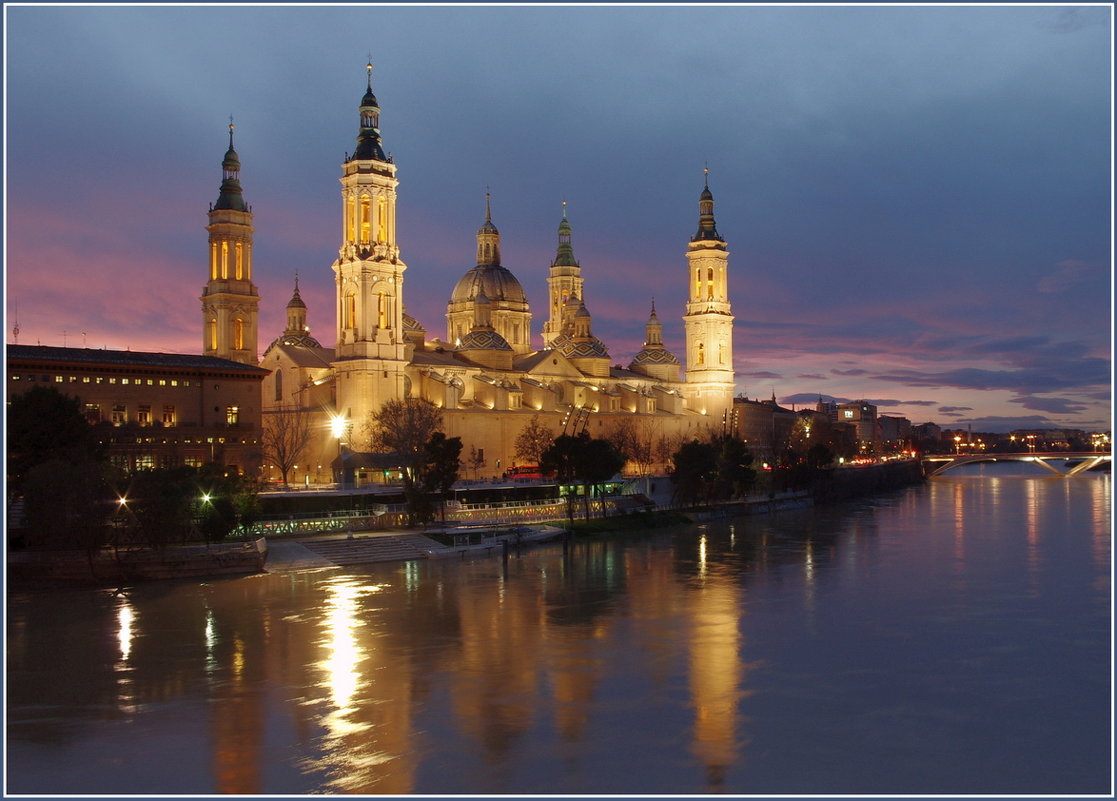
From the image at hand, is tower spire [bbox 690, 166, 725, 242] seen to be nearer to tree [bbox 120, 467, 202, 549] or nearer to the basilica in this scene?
the basilica

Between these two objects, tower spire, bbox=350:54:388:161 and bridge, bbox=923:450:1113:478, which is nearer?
tower spire, bbox=350:54:388:161

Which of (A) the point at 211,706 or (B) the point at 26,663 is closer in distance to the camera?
(A) the point at 211,706

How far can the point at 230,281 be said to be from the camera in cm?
6675

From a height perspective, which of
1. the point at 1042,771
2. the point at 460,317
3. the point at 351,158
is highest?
the point at 351,158

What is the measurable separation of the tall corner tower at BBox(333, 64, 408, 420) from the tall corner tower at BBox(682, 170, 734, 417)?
119 ft

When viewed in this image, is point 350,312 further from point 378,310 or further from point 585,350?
point 585,350

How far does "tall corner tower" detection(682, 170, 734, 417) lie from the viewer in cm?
9175

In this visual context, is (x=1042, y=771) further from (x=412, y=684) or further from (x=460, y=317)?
(x=460, y=317)

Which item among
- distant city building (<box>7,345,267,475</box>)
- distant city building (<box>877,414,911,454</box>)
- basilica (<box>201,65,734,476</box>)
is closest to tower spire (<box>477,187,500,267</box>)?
basilica (<box>201,65,734,476</box>)

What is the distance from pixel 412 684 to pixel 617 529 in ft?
102

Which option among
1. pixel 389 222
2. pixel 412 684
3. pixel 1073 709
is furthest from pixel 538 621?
pixel 389 222

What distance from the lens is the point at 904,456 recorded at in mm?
144125

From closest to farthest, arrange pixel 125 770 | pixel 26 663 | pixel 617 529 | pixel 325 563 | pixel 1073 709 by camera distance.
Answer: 1. pixel 125 770
2. pixel 1073 709
3. pixel 26 663
4. pixel 325 563
5. pixel 617 529

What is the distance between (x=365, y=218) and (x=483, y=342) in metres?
16.0
